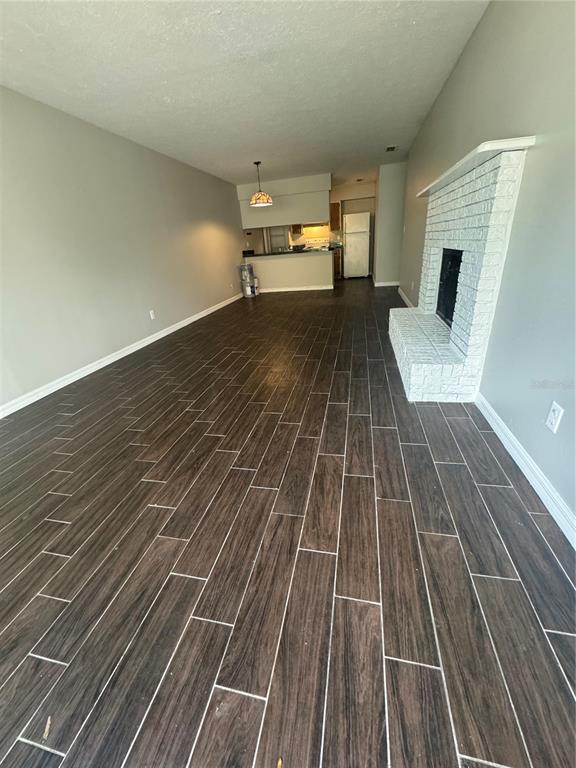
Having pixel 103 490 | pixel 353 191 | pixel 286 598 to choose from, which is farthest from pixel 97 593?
pixel 353 191

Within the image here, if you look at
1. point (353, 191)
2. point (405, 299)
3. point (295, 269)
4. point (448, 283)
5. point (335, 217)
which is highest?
point (353, 191)

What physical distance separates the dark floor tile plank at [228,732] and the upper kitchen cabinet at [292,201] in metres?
7.99

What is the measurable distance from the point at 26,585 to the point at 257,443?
1285 mm

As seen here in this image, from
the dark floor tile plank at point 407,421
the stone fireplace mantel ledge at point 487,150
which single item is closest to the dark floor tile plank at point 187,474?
the dark floor tile plank at point 407,421

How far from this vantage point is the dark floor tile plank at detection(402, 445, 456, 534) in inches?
55.7

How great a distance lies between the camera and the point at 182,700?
94cm

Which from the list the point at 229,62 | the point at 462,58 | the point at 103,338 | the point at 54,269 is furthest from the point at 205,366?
the point at 462,58

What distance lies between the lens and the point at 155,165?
4.51m

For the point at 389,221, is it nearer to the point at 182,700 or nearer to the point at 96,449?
the point at 96,449

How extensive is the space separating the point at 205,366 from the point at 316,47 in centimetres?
291

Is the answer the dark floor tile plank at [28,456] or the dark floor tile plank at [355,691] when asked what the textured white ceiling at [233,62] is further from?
the dark floor tile plank at [355,691]

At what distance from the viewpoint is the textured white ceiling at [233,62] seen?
6.52ft

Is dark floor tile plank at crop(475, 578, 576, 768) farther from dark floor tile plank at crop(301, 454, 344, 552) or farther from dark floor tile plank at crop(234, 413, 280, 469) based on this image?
dark floor tile plank at crop(234, 413, 280, 469)

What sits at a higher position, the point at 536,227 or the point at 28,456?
the point at 536,227
